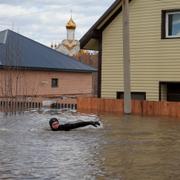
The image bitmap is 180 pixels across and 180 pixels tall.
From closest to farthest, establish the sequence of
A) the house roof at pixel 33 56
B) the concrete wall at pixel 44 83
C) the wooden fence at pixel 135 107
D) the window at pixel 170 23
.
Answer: the wooden fence at pixel 135 107 → the window at pixel 170 23 → the concrete wall at pixel 44 83 → the house roof at pixel 33 56

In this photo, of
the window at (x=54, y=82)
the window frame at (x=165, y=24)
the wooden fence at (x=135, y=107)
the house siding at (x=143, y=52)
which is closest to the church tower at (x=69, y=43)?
the window at (x=54, y=82)

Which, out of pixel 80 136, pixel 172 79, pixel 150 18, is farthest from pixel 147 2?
pixel 80 136

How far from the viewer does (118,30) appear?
27.6m

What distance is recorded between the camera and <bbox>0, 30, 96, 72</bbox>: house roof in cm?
3709

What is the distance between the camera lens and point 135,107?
24.2 m

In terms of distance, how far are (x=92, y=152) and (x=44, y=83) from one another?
94.0 ft

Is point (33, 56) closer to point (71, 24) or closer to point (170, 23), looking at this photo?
point (170, 23)

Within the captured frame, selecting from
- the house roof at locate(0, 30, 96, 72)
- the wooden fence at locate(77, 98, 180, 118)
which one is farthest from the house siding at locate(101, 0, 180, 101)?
the house roof at locate(0, 30, 96, 72)

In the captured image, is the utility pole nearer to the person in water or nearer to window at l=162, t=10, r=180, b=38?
window at l=162, t=10, r=180, b=38

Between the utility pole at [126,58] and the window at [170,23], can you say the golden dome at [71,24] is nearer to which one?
the window at [170,23]

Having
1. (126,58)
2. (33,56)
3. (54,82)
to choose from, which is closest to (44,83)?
(54,82)

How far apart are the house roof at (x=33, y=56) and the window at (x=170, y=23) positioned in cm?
1166

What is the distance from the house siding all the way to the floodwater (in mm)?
7009

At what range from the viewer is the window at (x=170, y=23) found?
25.8 m
